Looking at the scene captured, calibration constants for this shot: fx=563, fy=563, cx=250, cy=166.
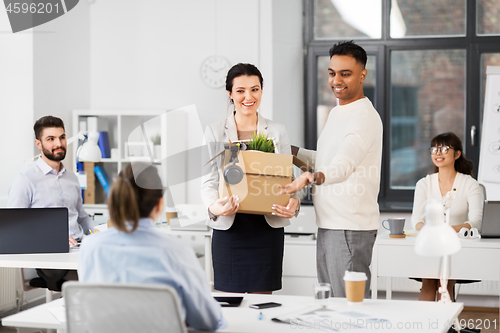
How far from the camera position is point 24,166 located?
4516 millimetres

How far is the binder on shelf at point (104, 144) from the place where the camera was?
507 centimetres

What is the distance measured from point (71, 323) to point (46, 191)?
1953 mm

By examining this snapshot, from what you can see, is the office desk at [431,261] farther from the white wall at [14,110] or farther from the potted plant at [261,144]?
the white wall at [14,110]

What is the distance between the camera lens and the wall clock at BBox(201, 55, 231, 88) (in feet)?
17.0

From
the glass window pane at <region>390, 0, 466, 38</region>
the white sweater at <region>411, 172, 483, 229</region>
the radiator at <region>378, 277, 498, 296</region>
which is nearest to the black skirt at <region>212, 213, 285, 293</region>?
the white sweater at <region>411, 172, 483, 229</region>

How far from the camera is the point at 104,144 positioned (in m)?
5.11

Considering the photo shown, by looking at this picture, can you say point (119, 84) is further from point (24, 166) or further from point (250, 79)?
point (250, 79)

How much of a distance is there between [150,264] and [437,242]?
2.72 feet

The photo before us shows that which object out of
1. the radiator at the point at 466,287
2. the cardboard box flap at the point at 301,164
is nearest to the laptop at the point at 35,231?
the cardboard box flap at the point at 301,164

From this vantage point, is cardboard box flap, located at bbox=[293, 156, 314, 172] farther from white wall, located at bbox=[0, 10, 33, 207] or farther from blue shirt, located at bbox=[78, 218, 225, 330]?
white wall, located at bbox=[0, 10, 33, 207]

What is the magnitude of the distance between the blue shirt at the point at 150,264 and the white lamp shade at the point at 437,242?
0.64 meters

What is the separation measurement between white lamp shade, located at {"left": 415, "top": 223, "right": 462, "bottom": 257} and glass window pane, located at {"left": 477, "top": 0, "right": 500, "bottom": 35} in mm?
4159

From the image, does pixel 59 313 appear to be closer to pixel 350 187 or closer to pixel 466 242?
pixel 350 187

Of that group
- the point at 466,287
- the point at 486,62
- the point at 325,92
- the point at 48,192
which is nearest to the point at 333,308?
the point at 48,192
